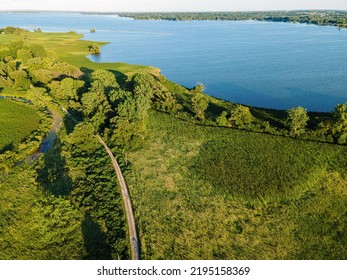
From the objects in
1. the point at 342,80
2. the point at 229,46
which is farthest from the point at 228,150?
the point at 229,46

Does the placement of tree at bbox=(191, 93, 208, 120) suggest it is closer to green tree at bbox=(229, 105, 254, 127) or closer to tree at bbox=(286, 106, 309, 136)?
green tree at bbox=(229, 105, 254, 127)

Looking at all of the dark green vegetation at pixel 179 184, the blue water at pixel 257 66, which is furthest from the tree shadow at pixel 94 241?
the blue water at pixel 257 66

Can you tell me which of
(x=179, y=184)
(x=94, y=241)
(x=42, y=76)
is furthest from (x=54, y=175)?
(x=42, y=76)

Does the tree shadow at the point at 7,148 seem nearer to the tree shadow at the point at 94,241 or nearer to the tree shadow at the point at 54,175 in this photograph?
the tree shadow at the point at 54,175

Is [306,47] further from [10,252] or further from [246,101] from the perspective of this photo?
[10,252]

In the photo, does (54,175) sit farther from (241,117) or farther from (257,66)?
(257,66)

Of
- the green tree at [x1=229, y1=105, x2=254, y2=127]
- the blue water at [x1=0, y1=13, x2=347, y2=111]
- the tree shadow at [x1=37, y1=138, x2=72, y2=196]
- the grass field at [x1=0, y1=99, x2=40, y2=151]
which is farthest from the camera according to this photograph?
the blue water at [x1=0, y1=13, x2=347, y2=111]

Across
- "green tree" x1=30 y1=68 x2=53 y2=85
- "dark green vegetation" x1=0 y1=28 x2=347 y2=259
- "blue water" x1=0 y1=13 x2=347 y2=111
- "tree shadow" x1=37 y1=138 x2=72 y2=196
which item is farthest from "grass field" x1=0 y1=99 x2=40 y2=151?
"blue water" x1=0 y1=13 x2=347 y2=111
